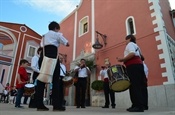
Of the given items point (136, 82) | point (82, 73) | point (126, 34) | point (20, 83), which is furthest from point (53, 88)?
point (126, 34)

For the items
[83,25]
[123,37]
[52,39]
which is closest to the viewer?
[52,39]

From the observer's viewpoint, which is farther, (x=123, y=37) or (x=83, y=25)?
(x=83, y=25)

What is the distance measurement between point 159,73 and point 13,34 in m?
16.7

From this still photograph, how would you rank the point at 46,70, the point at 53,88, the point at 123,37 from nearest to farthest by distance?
the point at 46,70 → the point at 53,88 → the point at 123,37

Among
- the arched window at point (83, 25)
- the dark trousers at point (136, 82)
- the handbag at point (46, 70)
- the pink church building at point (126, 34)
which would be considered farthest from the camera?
the arched window at point (83, 25)

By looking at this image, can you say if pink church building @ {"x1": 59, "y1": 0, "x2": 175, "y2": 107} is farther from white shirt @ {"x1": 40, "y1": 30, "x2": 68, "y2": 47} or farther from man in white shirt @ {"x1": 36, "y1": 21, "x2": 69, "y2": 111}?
white shirt @ {"x1": 40, "y1": 30, "x2": 68, "y2": 47}

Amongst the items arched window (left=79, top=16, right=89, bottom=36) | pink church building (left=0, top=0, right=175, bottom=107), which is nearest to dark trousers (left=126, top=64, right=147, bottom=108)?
pink church building (left=0, top=0, right=175, bottom=107)

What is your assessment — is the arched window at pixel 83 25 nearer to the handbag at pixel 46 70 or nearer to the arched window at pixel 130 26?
the arched window at pixel 130 26

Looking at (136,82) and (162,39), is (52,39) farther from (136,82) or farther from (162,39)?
(162,39)

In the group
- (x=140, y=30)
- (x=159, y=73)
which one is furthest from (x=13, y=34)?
(x=159, y=73)

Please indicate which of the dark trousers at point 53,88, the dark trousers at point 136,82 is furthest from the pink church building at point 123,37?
the dark trousers at point 53,88

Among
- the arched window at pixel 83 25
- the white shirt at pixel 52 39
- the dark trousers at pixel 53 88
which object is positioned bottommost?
the dark trousers at pixel 53 88

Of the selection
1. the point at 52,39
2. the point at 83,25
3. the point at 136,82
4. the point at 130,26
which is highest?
the point at 83,25

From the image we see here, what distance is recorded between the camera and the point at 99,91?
7488mm
